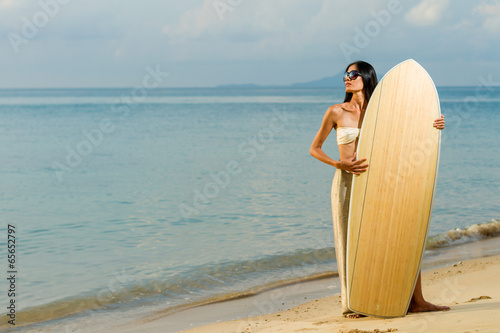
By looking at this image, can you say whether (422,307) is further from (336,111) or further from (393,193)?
(336,111)

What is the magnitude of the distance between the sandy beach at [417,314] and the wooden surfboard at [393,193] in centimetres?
27

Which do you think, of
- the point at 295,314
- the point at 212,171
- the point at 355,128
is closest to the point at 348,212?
the point at 355,128

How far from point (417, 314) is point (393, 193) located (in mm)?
889

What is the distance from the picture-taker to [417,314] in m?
3.86

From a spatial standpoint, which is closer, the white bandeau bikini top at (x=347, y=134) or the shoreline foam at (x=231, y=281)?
the white bandeau bikini top at (x=347, y=134)

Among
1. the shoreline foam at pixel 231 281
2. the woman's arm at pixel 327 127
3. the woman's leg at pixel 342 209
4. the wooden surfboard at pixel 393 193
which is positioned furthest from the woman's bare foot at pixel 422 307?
the shoreline foam at pixel 231 281

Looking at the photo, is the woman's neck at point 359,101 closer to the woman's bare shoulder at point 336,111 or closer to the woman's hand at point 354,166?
the woman's bare shoulder at point 336,111

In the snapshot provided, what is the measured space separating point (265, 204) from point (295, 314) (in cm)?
537

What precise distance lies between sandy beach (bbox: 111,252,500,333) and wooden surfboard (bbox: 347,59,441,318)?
10.8 inches

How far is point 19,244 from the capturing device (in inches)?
316

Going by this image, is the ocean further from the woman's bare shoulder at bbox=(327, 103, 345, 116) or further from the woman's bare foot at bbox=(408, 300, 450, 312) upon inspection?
the woman's bare shoulder at bbox=(327, 103, 345, 116)

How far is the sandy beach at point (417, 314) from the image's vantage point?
11.5ft

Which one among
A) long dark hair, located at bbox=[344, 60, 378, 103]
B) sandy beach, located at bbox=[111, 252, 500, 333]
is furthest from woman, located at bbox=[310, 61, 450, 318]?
sandy beach, located at bbox=[111, 252, 500, 333]

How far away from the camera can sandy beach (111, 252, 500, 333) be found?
11.5 ft
